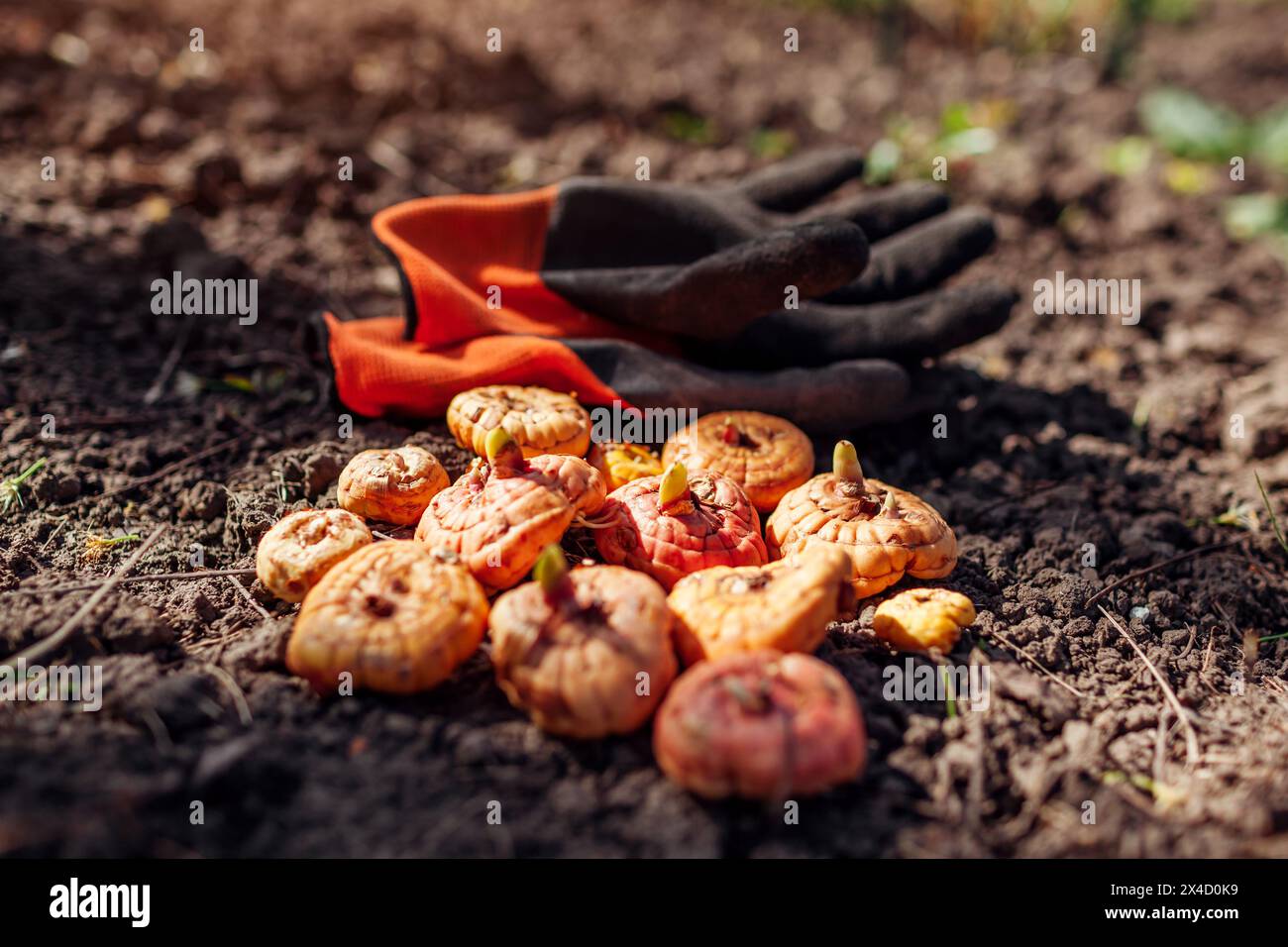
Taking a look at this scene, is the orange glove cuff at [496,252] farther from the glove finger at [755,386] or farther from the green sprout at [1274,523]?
the green sprout at [1274,523]

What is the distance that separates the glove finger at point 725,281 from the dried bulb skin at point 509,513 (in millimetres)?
1221

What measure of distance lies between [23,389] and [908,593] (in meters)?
3.89

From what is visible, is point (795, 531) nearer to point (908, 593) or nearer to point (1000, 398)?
point (908, 593)

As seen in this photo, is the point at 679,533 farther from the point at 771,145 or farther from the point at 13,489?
the point at 771,145

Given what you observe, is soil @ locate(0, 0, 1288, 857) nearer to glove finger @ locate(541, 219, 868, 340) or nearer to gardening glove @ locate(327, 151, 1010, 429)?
gardening glove @ locate(327, 151, 1010, 429)

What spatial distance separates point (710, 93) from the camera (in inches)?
297

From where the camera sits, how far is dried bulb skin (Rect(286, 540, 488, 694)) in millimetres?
2426

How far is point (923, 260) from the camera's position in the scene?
434 cm

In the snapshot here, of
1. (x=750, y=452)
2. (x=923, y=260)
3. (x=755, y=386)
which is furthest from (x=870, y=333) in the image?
(x=750, y=452)

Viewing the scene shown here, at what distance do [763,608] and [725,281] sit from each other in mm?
1670

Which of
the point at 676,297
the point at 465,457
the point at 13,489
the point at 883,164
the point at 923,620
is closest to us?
the point at 923,620

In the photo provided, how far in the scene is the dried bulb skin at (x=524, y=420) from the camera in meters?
3.21

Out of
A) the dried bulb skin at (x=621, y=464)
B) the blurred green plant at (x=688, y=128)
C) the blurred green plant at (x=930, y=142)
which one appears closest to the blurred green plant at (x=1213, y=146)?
the blurred green plant at (x=930, y=142)

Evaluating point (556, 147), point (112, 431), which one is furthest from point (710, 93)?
point (112, 431)
